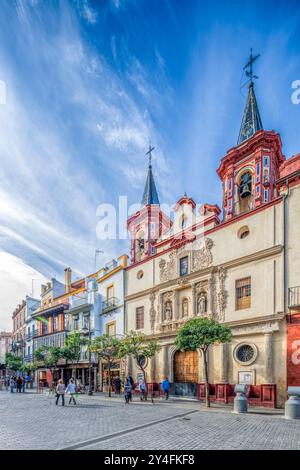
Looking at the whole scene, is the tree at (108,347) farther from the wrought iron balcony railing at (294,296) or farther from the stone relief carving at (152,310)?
the wrought iron balcony railing at (294,296)

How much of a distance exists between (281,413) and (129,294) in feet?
56.2

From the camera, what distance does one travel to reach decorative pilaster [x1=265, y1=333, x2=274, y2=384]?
19.2m

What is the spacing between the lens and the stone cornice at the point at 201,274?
20.6m

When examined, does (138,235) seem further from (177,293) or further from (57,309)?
(57,309)

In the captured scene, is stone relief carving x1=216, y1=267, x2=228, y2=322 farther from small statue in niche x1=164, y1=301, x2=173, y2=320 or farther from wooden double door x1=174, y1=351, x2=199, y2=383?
small statue in niche x1=164, y1=301, x2=173, y2=320

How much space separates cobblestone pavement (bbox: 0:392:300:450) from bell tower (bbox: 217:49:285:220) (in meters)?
12.0

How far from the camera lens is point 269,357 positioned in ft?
63.6

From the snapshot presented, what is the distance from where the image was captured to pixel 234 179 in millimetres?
24969

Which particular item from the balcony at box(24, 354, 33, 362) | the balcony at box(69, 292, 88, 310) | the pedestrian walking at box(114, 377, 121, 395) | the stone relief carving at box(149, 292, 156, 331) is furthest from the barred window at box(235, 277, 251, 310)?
the balcony at box(24, 354, 33, 362)

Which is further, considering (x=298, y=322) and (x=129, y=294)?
(x=129, y=294)

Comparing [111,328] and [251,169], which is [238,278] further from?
[111,328]

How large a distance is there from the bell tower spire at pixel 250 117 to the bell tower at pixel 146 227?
9616 mm
